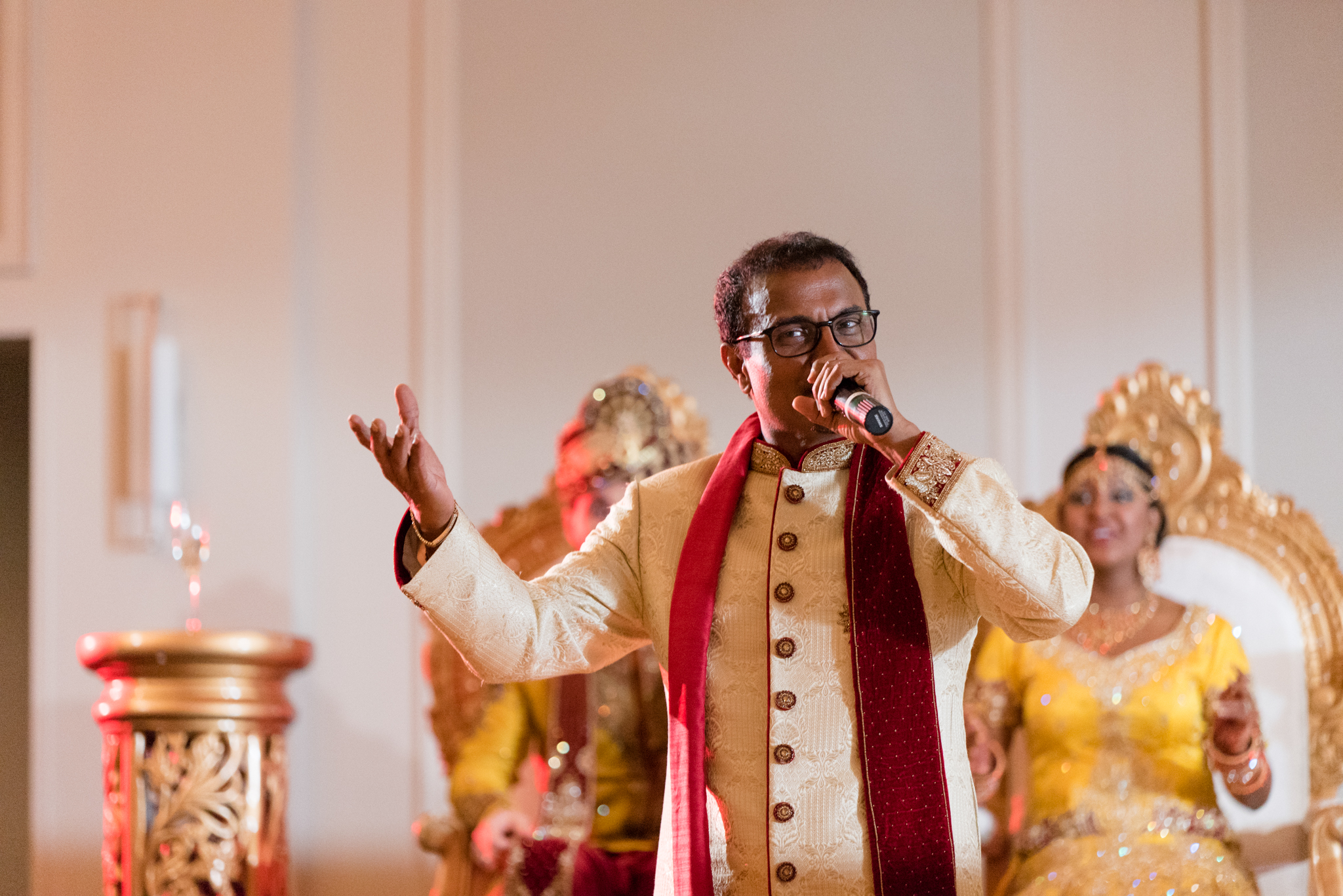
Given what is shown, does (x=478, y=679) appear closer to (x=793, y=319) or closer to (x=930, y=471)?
(x=793, y=319)

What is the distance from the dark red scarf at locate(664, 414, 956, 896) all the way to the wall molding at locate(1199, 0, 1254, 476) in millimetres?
2697

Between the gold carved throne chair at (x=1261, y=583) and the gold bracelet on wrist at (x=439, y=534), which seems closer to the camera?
the gold bracelet on wrist at (x=439, y=534)

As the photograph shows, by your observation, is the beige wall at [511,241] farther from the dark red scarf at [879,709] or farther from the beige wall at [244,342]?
the dark red scarf at [879,709]

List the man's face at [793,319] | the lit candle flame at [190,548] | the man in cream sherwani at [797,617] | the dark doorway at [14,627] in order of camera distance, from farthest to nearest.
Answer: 1. the dark doorway at [14,627]
2. the lit candle flame at [190,548]
3. the man's face at [793,319]
4. the man in cream sherwani at [797,617]

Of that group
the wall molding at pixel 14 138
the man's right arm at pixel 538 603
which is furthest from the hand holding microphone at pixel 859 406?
the wall molding at pixel 14 138

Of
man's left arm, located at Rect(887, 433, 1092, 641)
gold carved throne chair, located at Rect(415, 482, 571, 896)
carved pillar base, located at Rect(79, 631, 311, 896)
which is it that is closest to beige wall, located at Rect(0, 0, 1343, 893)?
gold carved throne chair, located at Rect(415, 482, 571, 896)

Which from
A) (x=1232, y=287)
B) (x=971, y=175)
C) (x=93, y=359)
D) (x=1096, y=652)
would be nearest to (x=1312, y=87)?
(x=1232, y=287)

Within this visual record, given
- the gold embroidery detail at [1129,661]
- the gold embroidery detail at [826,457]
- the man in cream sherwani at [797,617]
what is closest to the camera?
the man in cream sherwani at [797,617]

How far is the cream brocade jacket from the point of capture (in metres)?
1.78

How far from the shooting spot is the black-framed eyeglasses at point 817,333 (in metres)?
1.96

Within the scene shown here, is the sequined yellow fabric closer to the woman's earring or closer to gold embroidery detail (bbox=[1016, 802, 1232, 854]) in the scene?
gold embroidery detail (bbox=[1016, 802, 1232, 854])

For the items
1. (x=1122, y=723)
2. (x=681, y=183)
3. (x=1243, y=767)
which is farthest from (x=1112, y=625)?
(x=681, y=183)

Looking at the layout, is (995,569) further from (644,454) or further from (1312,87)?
(1312,87)

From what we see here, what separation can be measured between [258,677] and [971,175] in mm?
2595
